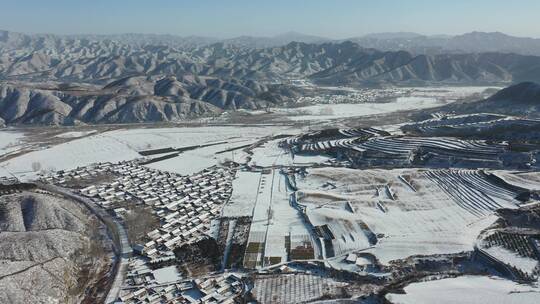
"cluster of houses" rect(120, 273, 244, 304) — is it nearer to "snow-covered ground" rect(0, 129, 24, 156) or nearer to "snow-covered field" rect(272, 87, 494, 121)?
"snow-covered ground" rect(0, 129, 24, 156)

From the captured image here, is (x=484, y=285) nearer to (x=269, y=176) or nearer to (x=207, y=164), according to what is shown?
(x=269, y=176)

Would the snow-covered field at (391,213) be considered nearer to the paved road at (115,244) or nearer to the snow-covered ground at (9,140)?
the paved road at (115,244)

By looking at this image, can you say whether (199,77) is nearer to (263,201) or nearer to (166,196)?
(166,196)

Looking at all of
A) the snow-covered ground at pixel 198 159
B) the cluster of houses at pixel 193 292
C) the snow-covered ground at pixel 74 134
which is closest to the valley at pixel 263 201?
the cluster of houses at pixel 193 292

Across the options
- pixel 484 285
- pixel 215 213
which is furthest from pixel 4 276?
pixel 484 285

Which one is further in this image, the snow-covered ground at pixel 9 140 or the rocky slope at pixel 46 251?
the snow-covered ground at pixel 9 140

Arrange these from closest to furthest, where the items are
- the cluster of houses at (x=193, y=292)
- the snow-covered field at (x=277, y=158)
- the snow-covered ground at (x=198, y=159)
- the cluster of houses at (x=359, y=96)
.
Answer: the cluster of houses at (x=193, y=292), the snow-covered ground at (x=198, y=159), the snow-covered field at (x=277, y=158), the cluster of houses at (x=359, y=96)

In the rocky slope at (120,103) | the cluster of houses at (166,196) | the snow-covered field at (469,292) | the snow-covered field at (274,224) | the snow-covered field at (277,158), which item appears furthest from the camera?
the rocky slope at (120,103)

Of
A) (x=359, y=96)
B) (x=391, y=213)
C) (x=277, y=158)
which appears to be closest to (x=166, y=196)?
(x=277, y=158)
